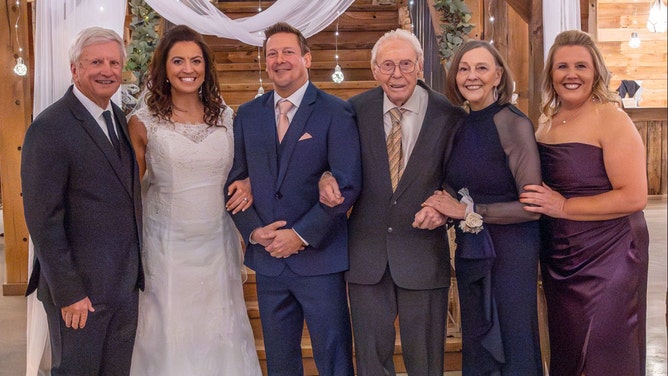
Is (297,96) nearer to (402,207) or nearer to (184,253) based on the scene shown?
(402,207)

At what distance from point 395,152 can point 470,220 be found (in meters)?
0.37

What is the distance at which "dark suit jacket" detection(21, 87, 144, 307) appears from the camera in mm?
2285

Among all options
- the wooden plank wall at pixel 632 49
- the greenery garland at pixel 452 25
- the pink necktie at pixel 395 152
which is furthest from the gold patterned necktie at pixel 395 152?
the wooden plank wall at pixel 632 49

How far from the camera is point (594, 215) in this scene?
8.36 ft

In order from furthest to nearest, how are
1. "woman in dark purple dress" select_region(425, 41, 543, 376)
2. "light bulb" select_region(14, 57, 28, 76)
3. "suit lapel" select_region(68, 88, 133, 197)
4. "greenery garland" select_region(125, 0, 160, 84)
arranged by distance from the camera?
"light bulb" select_region(14, 57, 28, 76)
"greenery garland" select_region(125, 0, 160, 84)
"woman in dark purple dress" select_region(425, 41, 543, 376)
"suit lapel" select_region(68, 88, 133, 197)

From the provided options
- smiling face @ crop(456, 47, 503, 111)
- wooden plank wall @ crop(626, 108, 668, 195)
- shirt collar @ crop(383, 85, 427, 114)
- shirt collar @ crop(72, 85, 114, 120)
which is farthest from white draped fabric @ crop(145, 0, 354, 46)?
wooden plank wall @ crop(626, 108, 668, 195)

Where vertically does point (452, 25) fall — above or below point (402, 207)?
above

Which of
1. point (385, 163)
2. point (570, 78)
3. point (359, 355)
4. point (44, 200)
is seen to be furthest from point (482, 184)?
point (44, 200)

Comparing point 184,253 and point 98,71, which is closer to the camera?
point 98,71

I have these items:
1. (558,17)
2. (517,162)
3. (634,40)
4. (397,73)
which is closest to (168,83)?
(397,73)

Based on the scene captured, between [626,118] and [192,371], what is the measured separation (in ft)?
6.27

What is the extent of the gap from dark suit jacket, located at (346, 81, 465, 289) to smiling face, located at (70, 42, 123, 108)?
925 millimetres

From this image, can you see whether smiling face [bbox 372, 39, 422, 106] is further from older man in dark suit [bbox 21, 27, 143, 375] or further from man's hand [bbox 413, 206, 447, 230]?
older man in dark suit [bbox 21, 27, 143, 375]

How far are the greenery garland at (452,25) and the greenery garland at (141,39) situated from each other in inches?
68.5
